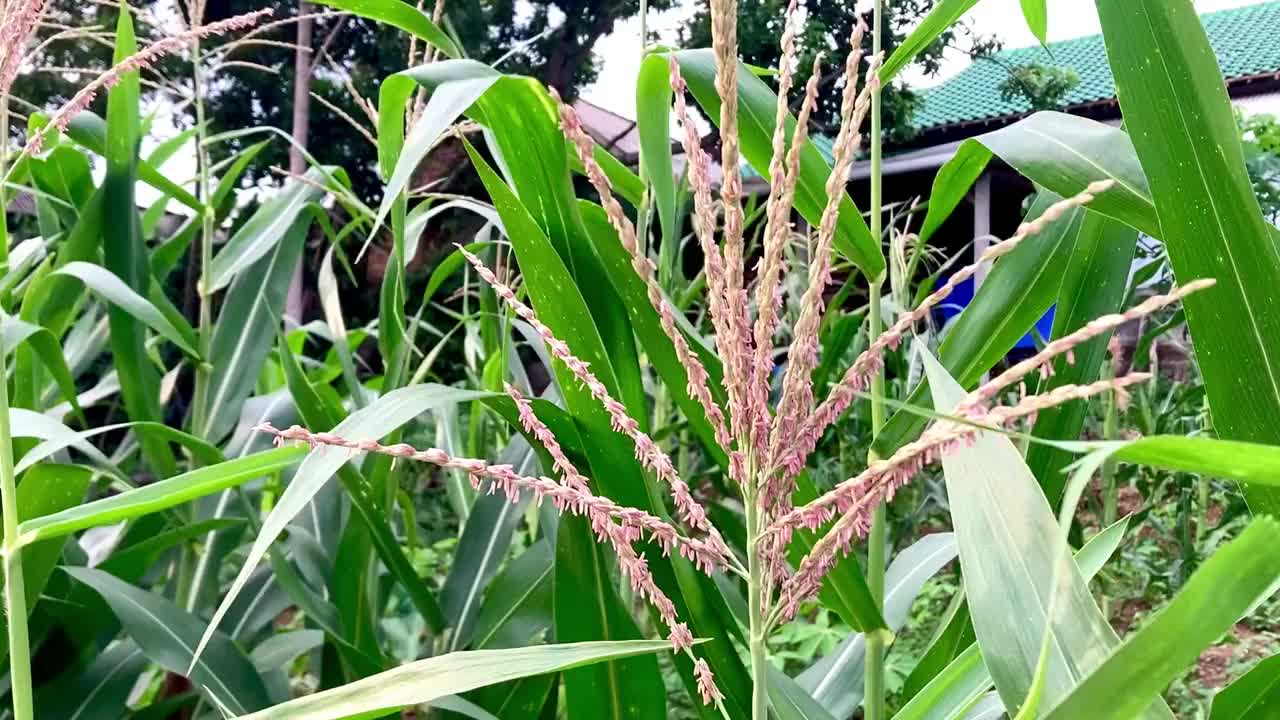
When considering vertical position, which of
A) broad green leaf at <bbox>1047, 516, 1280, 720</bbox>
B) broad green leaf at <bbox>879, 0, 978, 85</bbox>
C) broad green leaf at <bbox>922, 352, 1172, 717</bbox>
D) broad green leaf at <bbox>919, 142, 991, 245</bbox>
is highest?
broad green leaf at <bbox>879, 0, 978, 85</bbox>

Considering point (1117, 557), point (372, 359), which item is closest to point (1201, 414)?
point (1117, 557)

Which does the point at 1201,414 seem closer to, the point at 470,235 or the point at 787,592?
the point at 787,592

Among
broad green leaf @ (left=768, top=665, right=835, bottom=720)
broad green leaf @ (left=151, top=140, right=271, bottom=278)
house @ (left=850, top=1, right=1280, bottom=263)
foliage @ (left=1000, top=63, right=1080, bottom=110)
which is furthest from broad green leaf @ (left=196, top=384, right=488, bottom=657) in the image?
foliage @ (left=1000, top=63, right=1080, bottom=110)

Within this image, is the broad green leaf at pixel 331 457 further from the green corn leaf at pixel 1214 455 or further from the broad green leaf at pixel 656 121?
the green corn leaf at pixel 1214 455

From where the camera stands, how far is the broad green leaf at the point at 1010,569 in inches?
10.2

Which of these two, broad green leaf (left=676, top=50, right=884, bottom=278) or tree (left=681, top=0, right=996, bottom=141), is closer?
broad green leaf (left=676, top=50, right=884, bottom=278)

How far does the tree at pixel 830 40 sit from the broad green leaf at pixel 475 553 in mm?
625

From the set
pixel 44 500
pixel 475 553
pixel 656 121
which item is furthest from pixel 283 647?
pixel 656 121

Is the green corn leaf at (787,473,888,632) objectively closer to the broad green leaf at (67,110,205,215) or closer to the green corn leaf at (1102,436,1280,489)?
the green corn leaf at (1102,436,1280,489)

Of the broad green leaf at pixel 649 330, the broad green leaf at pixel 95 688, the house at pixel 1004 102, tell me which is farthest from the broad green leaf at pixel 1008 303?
the house at pixel 1004 102

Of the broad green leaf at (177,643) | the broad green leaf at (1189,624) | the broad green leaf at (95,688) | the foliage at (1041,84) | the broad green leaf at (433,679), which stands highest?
the foliage at (1041,84)

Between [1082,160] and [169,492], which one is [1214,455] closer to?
[1082,160]

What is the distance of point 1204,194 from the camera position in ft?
0.99

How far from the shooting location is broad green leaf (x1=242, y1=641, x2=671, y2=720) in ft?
0.85
